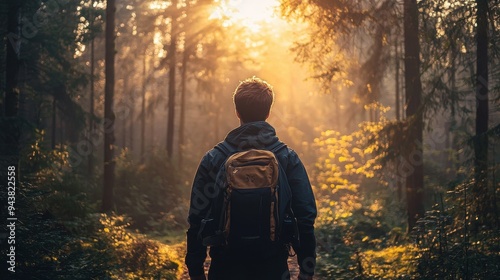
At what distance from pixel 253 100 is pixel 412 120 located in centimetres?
920

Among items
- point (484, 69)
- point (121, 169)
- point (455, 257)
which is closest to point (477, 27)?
point (484, 69)

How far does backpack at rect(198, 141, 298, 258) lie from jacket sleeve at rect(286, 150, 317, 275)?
7 centimetres

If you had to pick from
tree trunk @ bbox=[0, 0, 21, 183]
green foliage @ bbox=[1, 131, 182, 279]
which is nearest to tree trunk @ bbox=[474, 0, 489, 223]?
green foliage @ bbox=[1, 131, 182, 279]

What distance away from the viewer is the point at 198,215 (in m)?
3.76

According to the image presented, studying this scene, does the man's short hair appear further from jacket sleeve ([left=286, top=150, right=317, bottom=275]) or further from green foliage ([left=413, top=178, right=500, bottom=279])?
green foliage ([left=413, top=178, right=500, bottom=279])

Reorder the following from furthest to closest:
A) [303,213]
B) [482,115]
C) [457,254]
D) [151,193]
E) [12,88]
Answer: [151,193]
[12,88]
[482,115]
[457,254]
[303,213]

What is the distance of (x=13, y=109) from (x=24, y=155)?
1.25 meters

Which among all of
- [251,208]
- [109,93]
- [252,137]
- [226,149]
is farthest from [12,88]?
[251,208]

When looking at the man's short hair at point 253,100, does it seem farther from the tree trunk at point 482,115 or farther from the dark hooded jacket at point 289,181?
the tree trunk at point 482,115

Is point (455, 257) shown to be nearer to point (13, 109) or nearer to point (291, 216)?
point (291, 216)

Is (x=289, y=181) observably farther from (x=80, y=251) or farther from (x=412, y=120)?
(x=412, y=120)

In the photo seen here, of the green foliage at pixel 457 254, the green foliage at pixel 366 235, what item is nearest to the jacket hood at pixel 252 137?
the green foliage at pixel 457 254

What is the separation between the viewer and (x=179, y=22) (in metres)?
25.3

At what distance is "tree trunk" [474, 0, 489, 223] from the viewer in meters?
9.29
